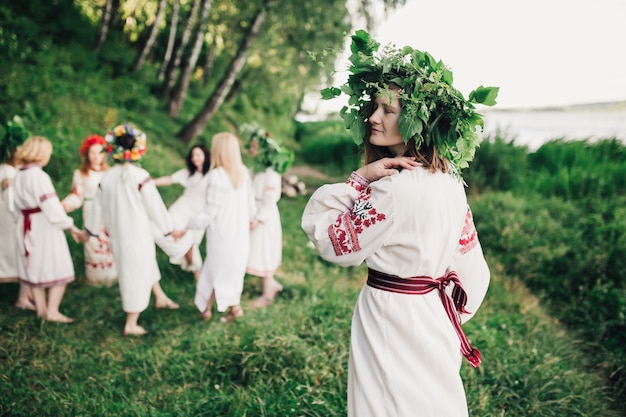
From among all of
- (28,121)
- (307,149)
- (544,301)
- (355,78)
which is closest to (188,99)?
(307,149)

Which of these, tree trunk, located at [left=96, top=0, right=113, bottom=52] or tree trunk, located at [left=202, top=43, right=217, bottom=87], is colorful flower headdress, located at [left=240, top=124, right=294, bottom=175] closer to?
tree trunk, located at [left=96, top=0, right=113, bottom=52]

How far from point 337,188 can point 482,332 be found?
3540 millimetres

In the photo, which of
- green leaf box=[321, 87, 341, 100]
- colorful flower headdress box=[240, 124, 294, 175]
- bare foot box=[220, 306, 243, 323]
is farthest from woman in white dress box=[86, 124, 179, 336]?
green leaf box=[321, 87, 341, 100]

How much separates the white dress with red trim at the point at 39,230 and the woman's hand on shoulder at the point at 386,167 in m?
3.81

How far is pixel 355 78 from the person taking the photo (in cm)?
248

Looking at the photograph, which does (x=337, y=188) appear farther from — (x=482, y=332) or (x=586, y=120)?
(x=586, y=120)

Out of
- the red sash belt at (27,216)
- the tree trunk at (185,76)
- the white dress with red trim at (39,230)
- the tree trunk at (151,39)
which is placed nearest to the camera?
the white dress with red trim at (39,230)

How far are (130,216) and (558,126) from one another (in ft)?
49.9

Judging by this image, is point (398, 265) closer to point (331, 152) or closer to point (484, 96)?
point (484, 96)

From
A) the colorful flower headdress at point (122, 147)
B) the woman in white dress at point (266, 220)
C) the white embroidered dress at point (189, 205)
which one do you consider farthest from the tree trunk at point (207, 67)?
the colorful flower headdress at point (122, 147)

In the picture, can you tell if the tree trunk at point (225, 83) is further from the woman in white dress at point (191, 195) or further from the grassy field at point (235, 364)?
the grassy field at point (235, 364)

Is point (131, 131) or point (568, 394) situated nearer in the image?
point (568, 394)

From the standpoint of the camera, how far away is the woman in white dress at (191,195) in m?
6.18

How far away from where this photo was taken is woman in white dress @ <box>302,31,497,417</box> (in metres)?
2.18
